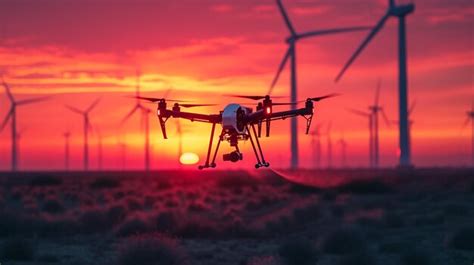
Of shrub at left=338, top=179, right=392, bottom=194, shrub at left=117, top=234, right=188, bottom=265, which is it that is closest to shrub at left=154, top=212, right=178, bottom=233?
shrub at left=117, top=234, right=188, bottom=265

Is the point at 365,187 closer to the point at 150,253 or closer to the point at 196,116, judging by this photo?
the point at 150,253

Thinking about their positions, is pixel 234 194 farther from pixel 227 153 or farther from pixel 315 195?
pixel 227 153

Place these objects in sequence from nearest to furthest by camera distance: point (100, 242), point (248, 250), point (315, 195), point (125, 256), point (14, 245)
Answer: point (125, 256)
point (14, 245)
point (248, 250)
point (100, 242)
point (315, 195)

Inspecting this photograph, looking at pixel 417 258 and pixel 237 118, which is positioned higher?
pixel 237 118

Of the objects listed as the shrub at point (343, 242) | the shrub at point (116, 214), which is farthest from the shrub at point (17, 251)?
the shrub at point (116, 214)

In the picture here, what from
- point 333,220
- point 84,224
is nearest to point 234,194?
point 333,220

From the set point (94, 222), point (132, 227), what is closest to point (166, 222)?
point (132, 227)
